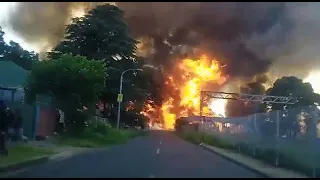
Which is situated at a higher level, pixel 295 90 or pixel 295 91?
pixel 295 90

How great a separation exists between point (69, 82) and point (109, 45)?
62.3 ft

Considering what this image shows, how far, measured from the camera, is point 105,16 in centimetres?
5262

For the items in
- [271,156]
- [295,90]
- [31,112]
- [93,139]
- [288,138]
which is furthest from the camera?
[295,90]

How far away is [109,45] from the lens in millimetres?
49719

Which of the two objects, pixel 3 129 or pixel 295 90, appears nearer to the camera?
pixel 3 129

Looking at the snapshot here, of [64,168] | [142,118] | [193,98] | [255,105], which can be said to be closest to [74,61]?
[64,168]

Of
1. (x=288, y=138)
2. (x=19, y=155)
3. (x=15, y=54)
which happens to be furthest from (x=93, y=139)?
(x=15, y=54)

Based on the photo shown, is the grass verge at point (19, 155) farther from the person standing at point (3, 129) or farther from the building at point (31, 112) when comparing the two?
the building at point (31, 112)

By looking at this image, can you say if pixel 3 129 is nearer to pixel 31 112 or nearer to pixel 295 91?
pixel 31 112

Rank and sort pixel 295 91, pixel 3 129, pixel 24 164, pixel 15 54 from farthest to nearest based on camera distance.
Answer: pixel 15 54 → pixel 295 91 → pixel 3 129 → pixel 24 164

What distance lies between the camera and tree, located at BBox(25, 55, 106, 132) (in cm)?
3108

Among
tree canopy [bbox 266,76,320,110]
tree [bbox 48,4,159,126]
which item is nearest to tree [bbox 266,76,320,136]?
tree canopy [bbox 266,76,320,110]

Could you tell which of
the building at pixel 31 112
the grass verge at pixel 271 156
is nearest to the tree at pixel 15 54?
the building at pixel 31 112

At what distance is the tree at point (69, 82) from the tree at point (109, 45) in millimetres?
16033
